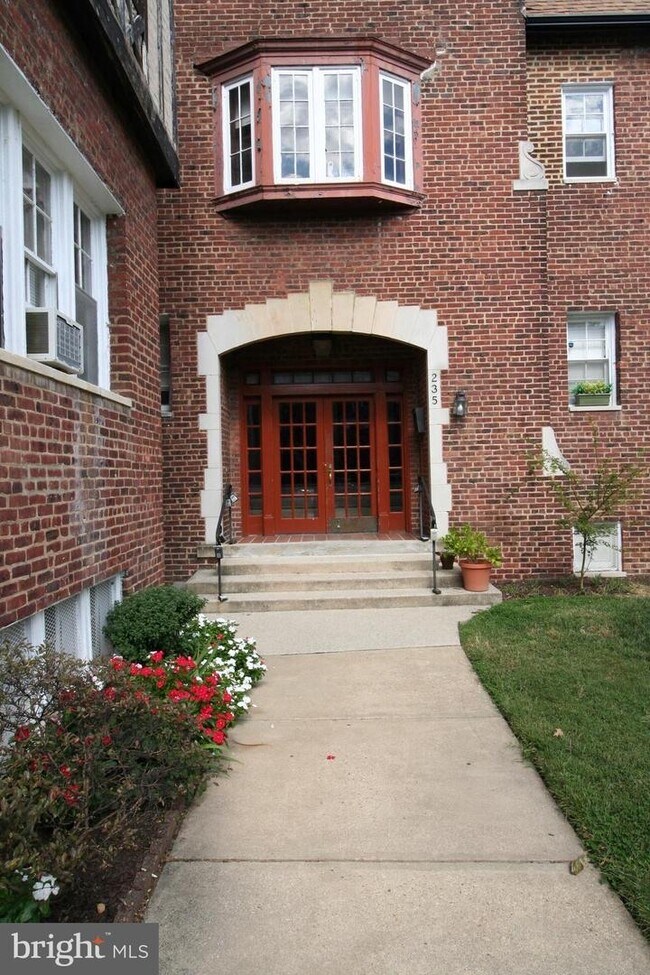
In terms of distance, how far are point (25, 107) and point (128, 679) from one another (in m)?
3.59

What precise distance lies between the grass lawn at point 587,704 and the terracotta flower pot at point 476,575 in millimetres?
393

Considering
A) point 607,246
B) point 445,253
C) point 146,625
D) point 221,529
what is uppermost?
point 607,246

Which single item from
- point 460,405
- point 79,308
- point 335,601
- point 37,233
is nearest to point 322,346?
point 460,405

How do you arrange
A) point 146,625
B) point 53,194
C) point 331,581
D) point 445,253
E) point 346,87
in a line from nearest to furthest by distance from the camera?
point 53,194 → point 146,625 → point 331,581 → point 346,87 → point 445,253

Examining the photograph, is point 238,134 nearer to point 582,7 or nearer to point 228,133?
point 228,133

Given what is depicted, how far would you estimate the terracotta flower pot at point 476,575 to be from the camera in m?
8.23

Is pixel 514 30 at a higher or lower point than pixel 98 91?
higher

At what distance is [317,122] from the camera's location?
898 cm

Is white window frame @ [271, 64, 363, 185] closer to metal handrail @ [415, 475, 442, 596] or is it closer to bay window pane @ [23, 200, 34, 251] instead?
metal handrail @ [415, 475, 442, 596]

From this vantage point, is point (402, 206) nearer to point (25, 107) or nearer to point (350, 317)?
point (350, 317)

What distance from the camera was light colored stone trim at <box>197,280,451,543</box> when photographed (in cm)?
927

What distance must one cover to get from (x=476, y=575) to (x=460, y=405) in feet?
7.67

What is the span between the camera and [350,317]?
9.32 metres

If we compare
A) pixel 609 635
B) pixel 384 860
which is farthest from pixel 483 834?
pixel 609 635
